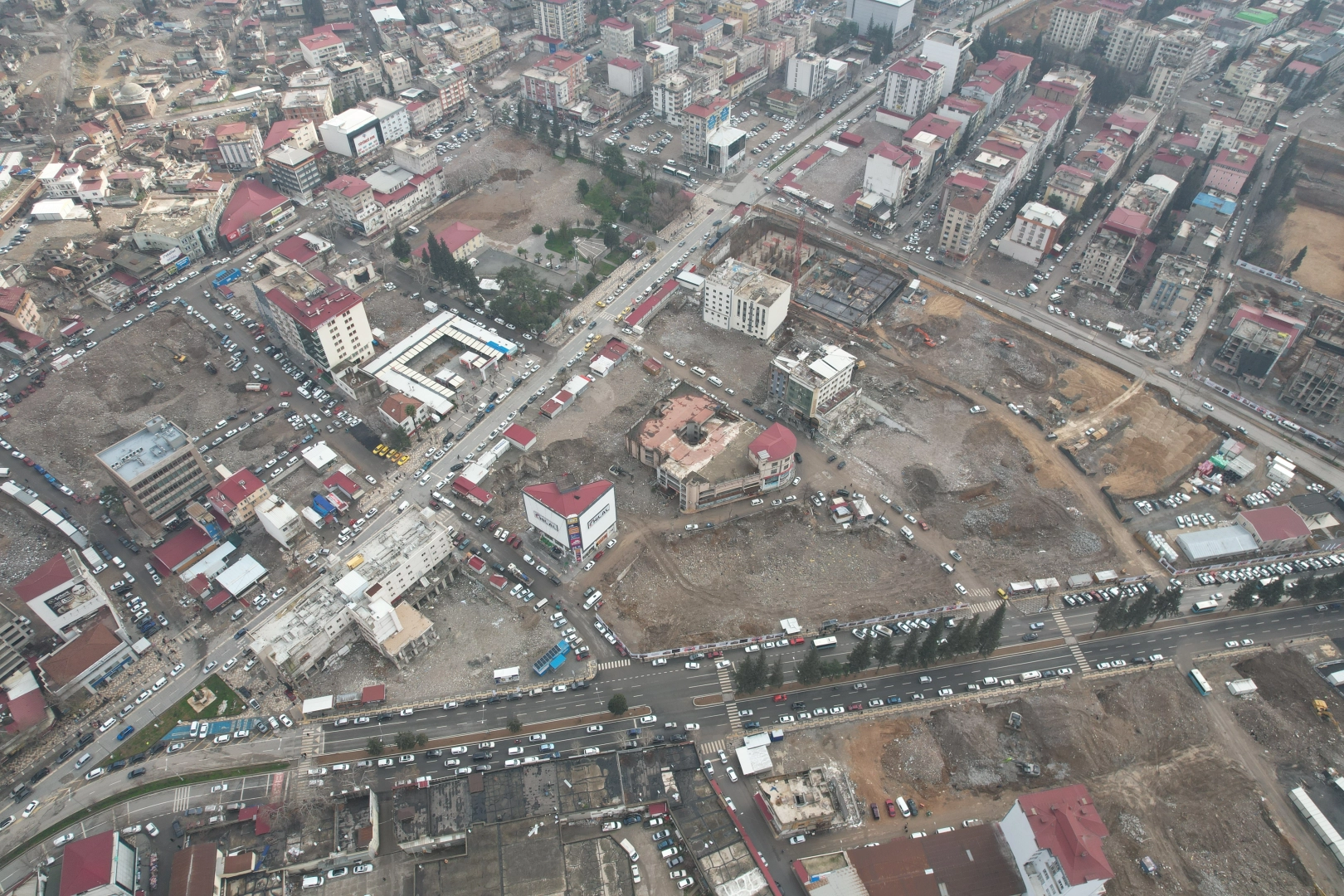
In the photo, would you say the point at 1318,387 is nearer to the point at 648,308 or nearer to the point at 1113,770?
the point at 1113,770

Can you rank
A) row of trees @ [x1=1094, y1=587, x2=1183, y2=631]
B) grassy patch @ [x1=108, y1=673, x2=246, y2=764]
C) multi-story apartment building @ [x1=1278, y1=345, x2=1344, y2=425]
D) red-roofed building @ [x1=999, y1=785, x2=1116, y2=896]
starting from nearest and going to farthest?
red-roofed building @ [x1=999, y1=785, x2=1116, y2=896]
grassy patch @ [x1=108, y1=673, x2=246, y2=764]
row of trees @ [x1=1094, y1=587, x2=1183, y2=631]
multi-story apartment building @ [x1=1278, y1=345, x2=1344, y2=425]

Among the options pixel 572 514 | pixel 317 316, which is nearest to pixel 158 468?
pixel 317 316

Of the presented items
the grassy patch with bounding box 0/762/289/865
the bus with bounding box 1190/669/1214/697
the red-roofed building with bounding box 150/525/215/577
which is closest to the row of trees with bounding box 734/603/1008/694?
the bus with bounding box 1190/669/1214/697

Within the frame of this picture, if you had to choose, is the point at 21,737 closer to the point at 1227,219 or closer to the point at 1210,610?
the point at 1210,610

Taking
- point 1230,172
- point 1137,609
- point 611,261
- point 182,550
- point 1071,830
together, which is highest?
point 1230,172

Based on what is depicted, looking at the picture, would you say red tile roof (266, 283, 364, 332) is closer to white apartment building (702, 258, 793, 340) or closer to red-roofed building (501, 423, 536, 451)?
red-roofed building (501, 423, 536, 451)
